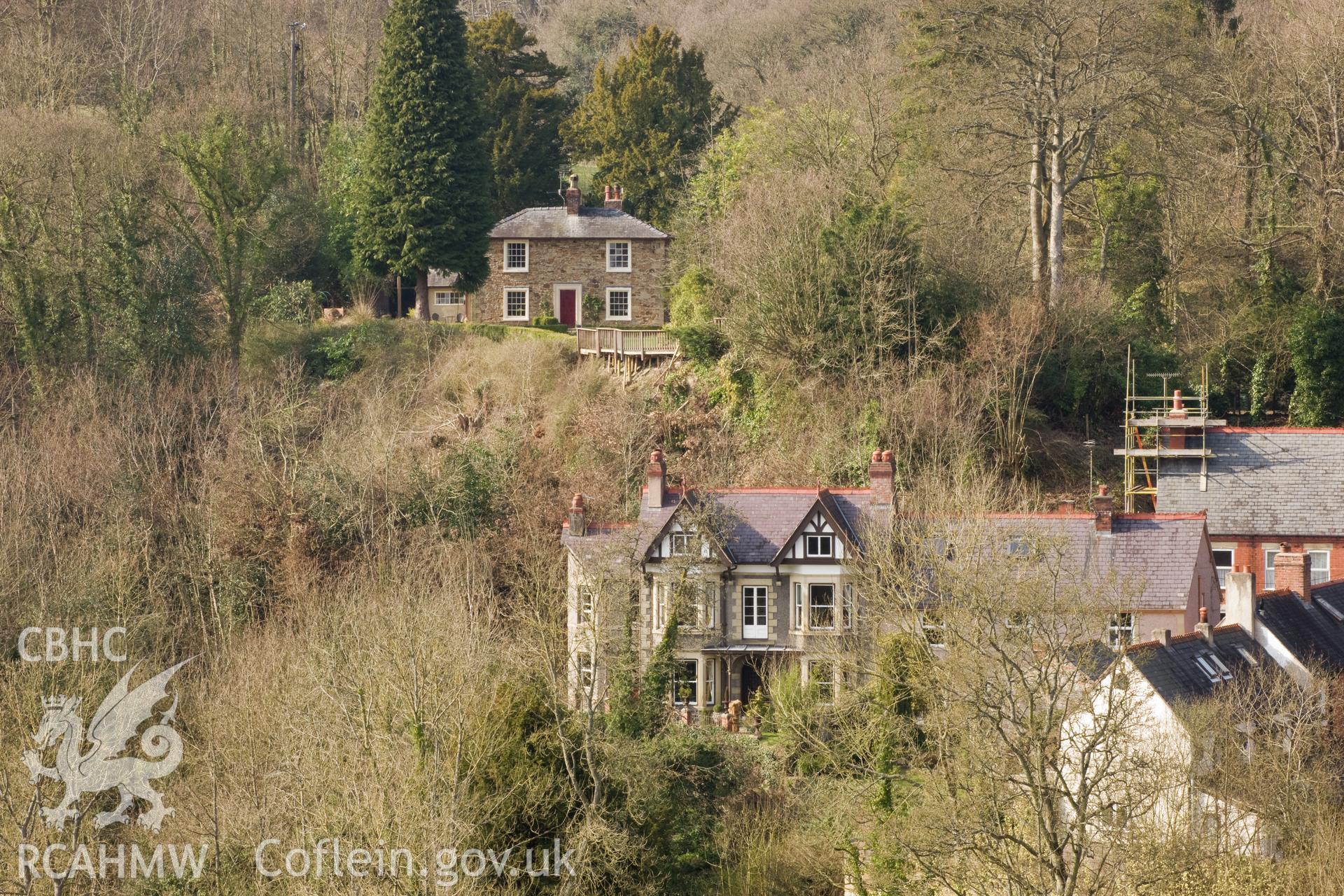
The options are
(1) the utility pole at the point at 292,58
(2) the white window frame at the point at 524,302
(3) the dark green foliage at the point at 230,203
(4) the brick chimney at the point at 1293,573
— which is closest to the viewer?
(4) the brick chimney at the point at 1293,573

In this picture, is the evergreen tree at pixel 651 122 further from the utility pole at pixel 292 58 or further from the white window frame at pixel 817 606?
the white window frame at pixel 817 606

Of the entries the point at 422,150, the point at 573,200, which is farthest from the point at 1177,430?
the point at 422,150

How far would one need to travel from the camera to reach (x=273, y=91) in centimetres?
5341

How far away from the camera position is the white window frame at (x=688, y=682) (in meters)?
32.5

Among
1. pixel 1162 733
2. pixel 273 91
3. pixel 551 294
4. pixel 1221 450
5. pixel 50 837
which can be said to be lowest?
pixel 50 837

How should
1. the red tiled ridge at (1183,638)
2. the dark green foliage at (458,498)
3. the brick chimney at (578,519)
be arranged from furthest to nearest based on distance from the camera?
the dark green foliage at (458,498)
the brick chimney at (578,519)
the red tiled ridge at (1183,638)

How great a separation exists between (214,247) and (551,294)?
30.1ft

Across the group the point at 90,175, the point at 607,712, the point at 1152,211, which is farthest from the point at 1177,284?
the point at 90,175

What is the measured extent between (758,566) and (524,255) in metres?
17.7

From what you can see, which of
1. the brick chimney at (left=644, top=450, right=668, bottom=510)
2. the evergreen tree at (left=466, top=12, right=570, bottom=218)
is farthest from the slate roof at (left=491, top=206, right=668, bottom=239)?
the brick chimney at (left=644, top=450, right=668, bottom=510)

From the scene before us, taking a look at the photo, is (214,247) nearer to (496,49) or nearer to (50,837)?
(496,49)

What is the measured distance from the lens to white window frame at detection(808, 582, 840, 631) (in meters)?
32.4

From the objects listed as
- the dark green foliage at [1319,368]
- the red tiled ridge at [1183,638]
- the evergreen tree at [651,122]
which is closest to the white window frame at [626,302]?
the evergreen tree at [651,122]

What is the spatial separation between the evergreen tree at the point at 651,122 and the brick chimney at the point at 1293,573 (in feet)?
75.4
